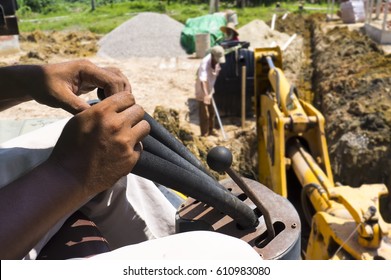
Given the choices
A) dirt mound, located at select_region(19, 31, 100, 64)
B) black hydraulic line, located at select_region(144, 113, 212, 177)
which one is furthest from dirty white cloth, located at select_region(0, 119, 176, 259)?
dirt mound, located at select_region(19, 31, 100, 64)

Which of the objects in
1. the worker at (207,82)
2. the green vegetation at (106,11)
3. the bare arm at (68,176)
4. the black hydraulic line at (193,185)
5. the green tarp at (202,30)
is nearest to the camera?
the bare arm at (68,176)

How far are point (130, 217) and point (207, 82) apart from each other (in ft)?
21.1

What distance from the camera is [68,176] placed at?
1.01 metres

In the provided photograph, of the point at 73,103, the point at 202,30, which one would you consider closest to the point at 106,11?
the point at 202,30

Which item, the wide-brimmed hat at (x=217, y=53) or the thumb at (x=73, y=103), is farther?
the wide-brimmed hat at (x=217, y=53)

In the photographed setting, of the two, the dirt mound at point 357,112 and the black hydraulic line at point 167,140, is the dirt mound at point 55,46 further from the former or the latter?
the black hydraulic line at point 167,140

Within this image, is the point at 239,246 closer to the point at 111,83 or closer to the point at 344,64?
the point at 111,83

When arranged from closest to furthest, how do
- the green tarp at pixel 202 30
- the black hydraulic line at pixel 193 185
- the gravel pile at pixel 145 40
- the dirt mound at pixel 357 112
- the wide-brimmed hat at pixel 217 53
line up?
the black hydraulic line at pixel 193 185, the dirt mound at pixel 357 112, the wide-brimmed hat at pixel 217 53, the gravel pile at pixel 145 40, the green tarp at pixel 202 30

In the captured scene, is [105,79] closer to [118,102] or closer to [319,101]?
[118,102]

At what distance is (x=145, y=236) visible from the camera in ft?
5.28

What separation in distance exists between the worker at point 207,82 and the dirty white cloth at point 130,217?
6063mm

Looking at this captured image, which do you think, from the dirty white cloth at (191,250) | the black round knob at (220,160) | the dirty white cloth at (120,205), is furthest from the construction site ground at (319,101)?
the dirty white cloth at (191,250)

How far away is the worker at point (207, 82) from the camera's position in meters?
7.68

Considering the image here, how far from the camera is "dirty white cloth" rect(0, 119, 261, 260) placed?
1023mm
